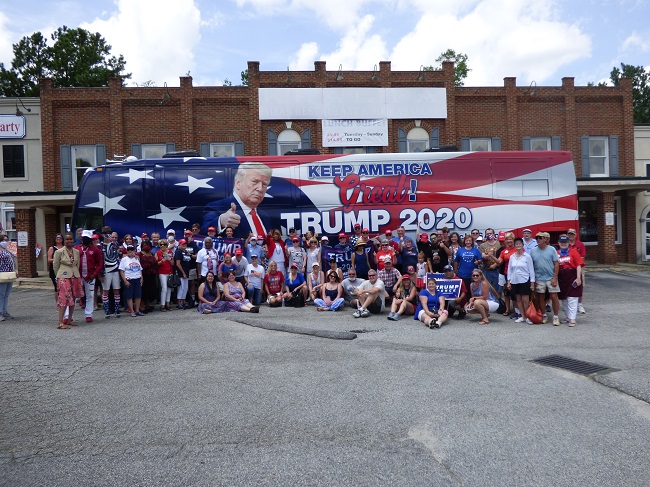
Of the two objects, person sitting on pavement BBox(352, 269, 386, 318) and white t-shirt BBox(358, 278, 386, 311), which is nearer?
person sitting on pavement BBox(352, 269, 386, 318)

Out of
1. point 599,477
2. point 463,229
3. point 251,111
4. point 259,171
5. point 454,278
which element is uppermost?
point 251,111

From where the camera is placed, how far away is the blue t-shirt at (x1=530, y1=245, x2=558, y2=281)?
9.57m

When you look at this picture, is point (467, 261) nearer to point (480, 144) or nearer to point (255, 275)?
point (255, 275)

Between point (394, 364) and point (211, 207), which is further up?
point (211, 207)

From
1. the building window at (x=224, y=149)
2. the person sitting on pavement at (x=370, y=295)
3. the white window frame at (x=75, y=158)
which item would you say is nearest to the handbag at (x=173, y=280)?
the person sitting on pavement at (x=370, y=295)

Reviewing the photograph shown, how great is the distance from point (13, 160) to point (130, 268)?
47.2 feet

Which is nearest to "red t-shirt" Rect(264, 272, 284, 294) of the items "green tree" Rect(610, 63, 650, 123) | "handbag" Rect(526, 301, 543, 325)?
"handbag" Rect(526, 301, 543, 325)

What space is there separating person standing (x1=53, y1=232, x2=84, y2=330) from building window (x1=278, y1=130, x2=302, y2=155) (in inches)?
490

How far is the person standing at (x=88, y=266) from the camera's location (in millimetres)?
10148

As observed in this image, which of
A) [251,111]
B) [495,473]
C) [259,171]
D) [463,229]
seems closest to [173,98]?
[251,111]

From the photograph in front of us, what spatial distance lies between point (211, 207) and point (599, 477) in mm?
10450

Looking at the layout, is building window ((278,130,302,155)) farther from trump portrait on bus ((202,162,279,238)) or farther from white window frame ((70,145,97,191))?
trump portrait on bus ((202,162,279,238))

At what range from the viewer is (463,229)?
12789 mm

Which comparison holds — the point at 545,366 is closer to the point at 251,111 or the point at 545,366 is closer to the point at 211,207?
the point at 211,207
